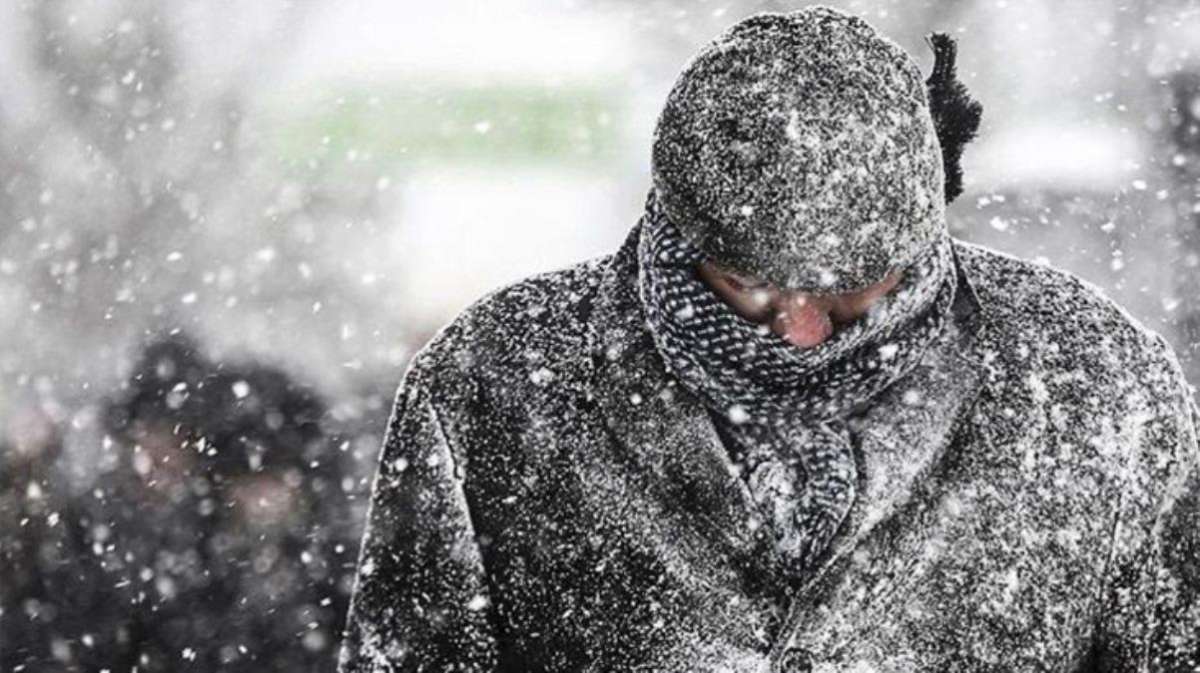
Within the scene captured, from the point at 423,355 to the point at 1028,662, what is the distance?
82 cm

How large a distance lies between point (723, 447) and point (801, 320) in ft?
0.79

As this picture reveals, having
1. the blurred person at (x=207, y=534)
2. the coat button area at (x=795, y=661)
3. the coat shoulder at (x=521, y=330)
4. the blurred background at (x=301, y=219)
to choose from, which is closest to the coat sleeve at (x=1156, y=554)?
the coat button area at (x=795, y=661)

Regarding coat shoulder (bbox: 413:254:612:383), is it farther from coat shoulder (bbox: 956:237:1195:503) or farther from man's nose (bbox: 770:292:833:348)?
coat shoulder (bbox: 956:237:1195:503)

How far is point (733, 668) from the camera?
2.33 meters

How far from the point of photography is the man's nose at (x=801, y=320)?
7.06ft

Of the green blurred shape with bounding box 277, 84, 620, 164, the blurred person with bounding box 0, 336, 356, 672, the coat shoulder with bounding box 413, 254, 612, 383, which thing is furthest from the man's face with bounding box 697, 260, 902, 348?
the green blurred shape with bounding box 277, 84, 620, 164

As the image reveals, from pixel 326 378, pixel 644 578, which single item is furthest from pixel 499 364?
pixel 326 378

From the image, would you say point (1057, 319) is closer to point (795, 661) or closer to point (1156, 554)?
point (1156, 554)

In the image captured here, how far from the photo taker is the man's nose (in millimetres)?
2152

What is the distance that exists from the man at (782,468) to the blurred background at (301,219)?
5.09 m

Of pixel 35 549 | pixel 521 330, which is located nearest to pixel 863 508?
pixel 521 330

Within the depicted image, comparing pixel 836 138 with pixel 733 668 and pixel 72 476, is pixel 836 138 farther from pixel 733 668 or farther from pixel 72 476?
pixel 72 476

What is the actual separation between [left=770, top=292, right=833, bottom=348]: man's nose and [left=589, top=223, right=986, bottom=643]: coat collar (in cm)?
20

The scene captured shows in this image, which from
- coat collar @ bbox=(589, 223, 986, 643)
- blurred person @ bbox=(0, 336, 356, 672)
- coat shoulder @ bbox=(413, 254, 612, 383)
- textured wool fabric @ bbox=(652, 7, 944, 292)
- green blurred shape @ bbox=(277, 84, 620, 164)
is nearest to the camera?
textured wool fabric @ bbox=(652, 7, 944, 292)
